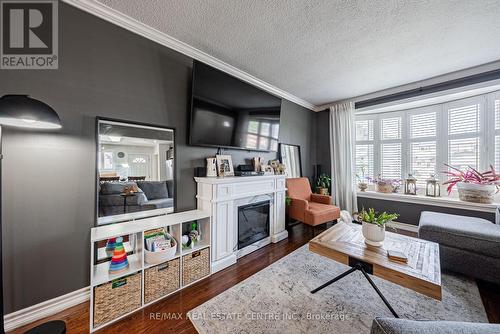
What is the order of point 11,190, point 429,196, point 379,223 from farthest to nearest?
point 429,196 → point 379,223 → point 11,190

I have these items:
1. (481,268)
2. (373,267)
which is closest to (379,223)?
(373,267)

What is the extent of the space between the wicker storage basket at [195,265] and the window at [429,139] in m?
3.64

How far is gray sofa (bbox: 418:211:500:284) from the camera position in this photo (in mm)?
1665

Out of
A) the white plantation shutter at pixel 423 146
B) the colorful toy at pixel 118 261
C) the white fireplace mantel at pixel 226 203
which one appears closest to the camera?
the colorful toy at pixel 118 261

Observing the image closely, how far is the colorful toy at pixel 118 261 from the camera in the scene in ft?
4.66

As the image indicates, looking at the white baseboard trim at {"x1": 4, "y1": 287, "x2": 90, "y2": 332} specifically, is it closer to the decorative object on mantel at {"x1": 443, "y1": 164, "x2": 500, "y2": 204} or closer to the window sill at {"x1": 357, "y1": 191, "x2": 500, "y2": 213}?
the window sill at {"x1": 357, "y1": 191, "x2": 500, "y2": 213}

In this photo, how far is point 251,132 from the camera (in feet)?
8.75

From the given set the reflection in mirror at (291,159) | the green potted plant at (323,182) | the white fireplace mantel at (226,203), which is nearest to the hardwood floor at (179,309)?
the white fireplace mantel at (226,203)

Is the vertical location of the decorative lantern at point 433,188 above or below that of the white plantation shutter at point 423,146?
below

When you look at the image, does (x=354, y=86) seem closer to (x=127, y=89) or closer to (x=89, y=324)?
(x=127, y=89)

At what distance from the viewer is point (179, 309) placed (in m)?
1.47

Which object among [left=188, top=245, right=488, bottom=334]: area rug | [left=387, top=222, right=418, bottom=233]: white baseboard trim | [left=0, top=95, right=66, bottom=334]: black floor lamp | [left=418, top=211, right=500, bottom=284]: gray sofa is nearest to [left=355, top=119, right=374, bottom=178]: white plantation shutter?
[left=387, top=222, right=418, bottom=233]: white baseboard trim

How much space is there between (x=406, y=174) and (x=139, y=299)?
4475 mm

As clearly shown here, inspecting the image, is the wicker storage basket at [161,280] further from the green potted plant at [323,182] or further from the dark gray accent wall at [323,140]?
the dark gray accent wall at [323,140]
